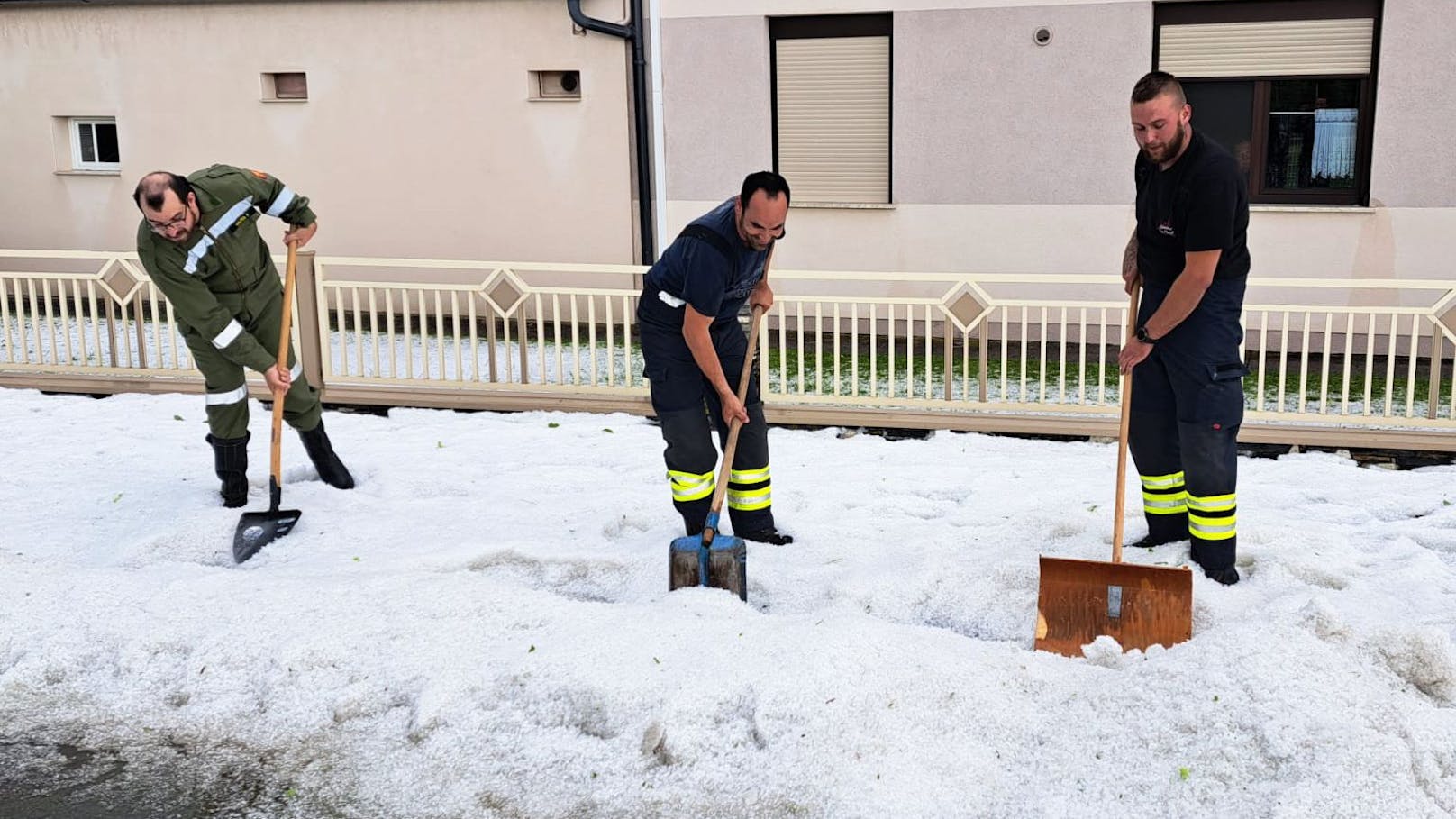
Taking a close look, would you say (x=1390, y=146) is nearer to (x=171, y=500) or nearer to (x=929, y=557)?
(x=929, y=557)


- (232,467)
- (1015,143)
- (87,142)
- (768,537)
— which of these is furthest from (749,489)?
(87,142)

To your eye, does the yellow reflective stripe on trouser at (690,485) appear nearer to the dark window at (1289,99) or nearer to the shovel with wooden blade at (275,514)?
the shovel with wooden blade at (275,514)

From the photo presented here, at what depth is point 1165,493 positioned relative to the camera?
4.84m

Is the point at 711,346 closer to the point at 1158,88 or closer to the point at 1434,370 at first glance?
the point at 1158,88

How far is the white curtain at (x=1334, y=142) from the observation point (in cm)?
1023

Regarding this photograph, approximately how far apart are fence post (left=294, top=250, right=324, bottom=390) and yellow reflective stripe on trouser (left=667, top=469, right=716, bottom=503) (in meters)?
4.02

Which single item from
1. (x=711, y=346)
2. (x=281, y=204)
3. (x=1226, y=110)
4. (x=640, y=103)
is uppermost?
(x=640, y=103)

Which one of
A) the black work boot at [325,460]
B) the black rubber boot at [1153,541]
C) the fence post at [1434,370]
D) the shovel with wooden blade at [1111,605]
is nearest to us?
the shovel with wooden blade at [1111,605]

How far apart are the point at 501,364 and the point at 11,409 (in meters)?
3.22

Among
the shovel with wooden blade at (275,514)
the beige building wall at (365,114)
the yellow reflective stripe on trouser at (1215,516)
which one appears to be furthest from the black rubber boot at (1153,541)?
the beige building wall at (365,114)

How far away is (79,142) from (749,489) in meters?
10.8

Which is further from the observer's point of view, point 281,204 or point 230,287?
point 281,204

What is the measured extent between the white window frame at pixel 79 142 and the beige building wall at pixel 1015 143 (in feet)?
19.5

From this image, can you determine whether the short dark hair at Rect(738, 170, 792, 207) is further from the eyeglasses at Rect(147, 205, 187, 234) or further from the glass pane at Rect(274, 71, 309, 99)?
the glass pane at Rect(274, 71, 309, 99)
